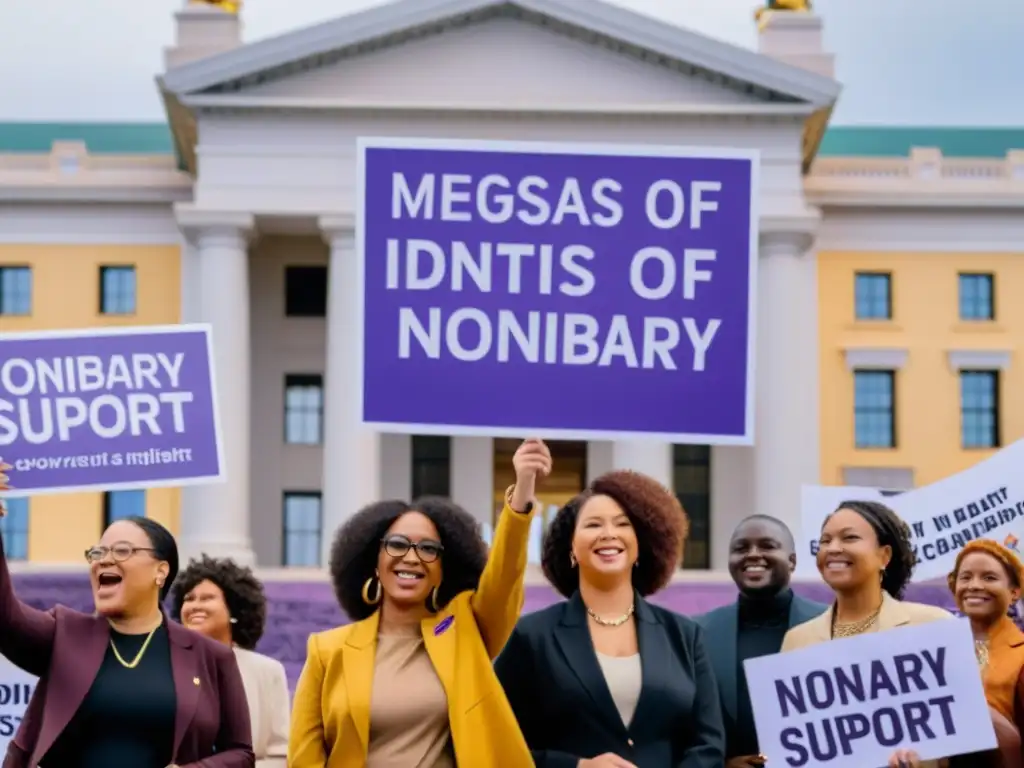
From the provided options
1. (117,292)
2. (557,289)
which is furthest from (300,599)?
(557,289)

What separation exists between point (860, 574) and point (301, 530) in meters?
36.6

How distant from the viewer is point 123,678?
6641 millimetres

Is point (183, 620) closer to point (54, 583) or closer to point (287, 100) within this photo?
point (54, 583)

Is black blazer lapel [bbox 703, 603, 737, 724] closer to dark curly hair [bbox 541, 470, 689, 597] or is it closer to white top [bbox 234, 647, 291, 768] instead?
dark curly hair [bbox 541, 470, 689, 597]

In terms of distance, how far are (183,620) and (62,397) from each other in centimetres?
128

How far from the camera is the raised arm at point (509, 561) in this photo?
6.76m

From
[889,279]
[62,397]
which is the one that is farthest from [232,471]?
[62,397]

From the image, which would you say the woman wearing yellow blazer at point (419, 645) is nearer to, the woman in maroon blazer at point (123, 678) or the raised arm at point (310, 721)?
the raised arm at point (310, 721)

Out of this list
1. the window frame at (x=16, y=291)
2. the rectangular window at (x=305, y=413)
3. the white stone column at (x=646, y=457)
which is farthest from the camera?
the rectangular window at (x=305, y=413)

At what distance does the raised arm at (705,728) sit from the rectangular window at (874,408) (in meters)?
37.0

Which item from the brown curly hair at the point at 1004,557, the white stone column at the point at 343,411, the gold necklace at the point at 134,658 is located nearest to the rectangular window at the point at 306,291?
the white stone column at the point at 343,411

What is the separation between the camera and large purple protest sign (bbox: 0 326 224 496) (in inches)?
364

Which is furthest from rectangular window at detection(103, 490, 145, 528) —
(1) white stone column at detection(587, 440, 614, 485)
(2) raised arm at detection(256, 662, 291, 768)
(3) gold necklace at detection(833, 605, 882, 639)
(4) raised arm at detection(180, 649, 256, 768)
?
(4) raised arm at detection(180, 649, 256, 768)

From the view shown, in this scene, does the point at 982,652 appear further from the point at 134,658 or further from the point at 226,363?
the point at 226,363
